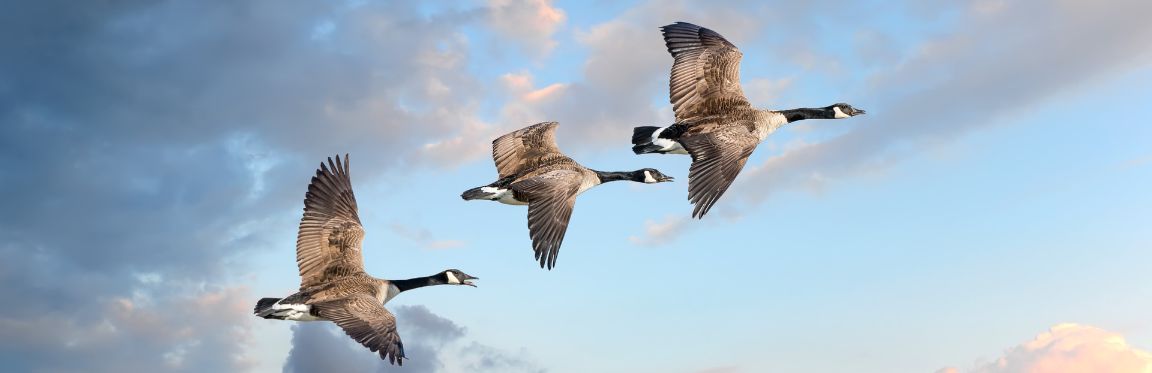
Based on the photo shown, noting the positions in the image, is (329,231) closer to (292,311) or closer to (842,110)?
(292,311)

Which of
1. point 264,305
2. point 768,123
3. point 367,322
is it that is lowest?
point 367,322

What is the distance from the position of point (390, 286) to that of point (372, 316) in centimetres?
331

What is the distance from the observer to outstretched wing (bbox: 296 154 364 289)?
2591cm

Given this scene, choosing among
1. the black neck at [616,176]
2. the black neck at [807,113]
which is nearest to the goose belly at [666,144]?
the black neck at [616,176]

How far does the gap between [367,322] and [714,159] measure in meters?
7.69

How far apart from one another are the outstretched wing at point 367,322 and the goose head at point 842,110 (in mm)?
12942

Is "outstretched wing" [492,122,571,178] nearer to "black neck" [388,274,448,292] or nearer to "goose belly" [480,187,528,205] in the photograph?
"goose belly" [480,187,528,205]

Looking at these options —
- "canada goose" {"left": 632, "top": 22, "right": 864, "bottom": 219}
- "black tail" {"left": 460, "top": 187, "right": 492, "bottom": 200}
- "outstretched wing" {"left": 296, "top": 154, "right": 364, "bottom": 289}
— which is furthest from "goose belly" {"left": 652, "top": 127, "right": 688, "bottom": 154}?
"outstretched wing" {"left": 296, "top": 154, "right": 364, "bottom": 289}

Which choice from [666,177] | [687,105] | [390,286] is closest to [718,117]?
[687,105]

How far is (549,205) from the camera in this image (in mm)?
24188

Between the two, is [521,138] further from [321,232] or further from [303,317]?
[303,317]

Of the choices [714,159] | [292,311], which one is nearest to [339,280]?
[292,311]

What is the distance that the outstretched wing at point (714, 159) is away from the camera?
23.3m

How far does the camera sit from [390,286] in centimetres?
2641
